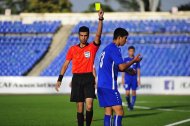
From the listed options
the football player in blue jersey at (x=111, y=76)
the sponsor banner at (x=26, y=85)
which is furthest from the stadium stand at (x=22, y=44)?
the football player in blue jersey at (x=111, y=76)

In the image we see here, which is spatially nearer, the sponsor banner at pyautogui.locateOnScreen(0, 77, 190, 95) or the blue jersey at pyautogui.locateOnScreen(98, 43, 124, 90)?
the blue jersey at pyautogui.locateOnScreen(98, 43, 124, 90)

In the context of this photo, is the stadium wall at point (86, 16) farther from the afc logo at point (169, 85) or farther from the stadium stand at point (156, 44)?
the afc logo at point (169, 85)

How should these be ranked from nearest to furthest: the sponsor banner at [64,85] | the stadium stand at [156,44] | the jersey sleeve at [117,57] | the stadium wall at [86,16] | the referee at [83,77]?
the jersey sleeve at [117,57]
the referee at [83,77]
the sponsor banner at [64,85]
the stadium stand at [156,44]
the stadium wall at [86,16]

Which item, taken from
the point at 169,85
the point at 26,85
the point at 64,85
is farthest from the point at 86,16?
the point at 169,85

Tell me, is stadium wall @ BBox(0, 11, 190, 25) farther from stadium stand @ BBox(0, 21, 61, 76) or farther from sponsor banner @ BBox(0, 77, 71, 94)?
sponsor banner @ BBox(0, 77, 71, 94)

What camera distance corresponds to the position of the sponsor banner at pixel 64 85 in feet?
102

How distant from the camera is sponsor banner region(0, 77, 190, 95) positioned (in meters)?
31.2

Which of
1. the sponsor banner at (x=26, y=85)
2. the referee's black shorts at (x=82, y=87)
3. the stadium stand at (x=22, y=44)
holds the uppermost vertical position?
the referee's black shorts at (x=82, y=87)

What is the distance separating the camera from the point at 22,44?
42.0 m

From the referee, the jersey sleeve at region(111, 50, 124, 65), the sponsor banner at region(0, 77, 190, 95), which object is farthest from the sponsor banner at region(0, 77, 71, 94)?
the jersey sleeve at region(111, 50, 124, 65)

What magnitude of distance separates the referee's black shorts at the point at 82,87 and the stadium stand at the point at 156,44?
2453 centimetres

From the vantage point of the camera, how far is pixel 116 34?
10102 millimetres

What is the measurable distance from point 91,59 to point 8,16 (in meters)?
34.9

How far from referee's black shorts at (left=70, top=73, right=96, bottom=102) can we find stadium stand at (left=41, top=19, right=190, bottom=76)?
2453 cm
